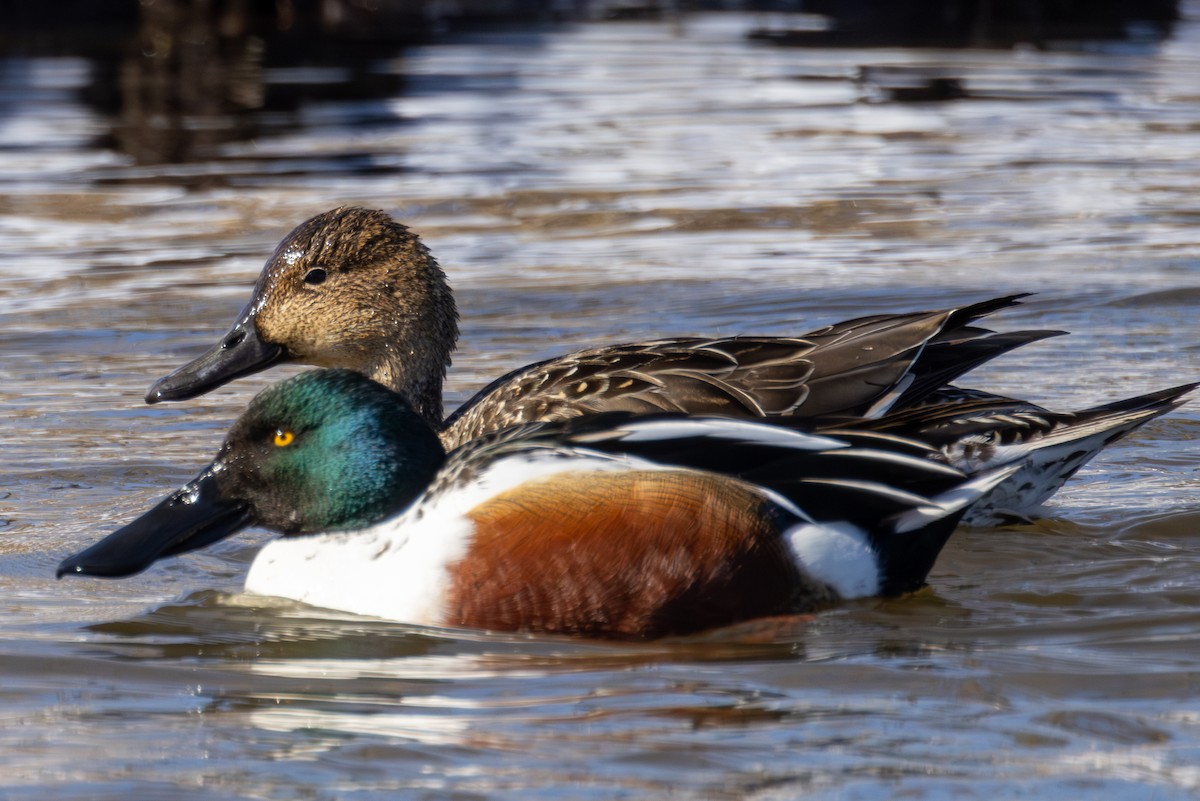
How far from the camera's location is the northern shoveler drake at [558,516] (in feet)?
15.4

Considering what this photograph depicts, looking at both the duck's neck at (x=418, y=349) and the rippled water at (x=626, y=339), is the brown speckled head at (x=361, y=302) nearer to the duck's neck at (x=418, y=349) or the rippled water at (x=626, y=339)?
the duck's neck at (x=418, y=349)

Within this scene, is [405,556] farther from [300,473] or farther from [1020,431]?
[1020,431]

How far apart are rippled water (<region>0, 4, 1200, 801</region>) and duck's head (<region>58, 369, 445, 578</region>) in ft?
0.74

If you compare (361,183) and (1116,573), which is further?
(361,183)

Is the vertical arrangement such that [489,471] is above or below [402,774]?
above

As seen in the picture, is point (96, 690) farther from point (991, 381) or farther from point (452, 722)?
point (991, 381)

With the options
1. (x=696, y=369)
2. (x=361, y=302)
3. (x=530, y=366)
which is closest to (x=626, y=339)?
(x=361, y=302)

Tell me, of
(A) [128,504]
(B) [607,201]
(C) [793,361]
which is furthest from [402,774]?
(B) [607,201]

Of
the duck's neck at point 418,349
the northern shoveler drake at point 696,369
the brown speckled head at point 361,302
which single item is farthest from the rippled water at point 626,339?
the duck's neck at point 418,349

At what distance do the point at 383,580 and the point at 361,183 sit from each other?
23.9ft

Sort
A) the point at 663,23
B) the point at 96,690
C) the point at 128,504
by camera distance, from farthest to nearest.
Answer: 1. the point at 663,23
2. the point at 128,504
3. the point at 96,690

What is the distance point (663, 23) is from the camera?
20297 millimetres

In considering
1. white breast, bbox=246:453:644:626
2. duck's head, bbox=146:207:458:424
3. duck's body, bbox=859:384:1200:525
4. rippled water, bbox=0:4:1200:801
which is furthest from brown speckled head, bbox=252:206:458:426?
duck's body, bbox=859:384:1200:525

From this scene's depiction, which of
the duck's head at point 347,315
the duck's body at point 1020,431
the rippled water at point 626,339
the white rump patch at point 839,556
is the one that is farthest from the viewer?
the duck's head at point 347,315
